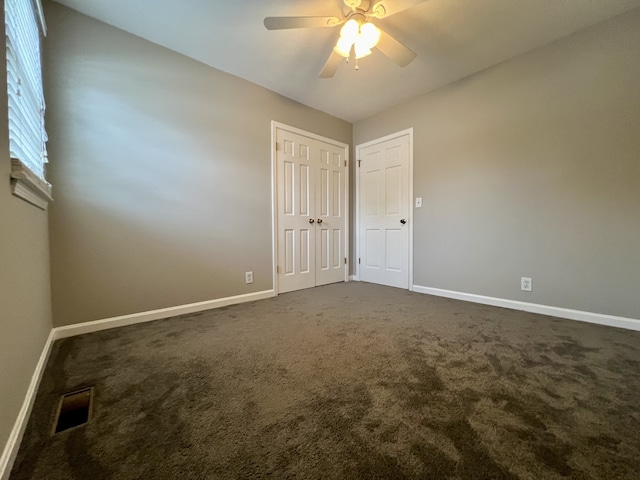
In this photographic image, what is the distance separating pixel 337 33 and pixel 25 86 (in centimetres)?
216

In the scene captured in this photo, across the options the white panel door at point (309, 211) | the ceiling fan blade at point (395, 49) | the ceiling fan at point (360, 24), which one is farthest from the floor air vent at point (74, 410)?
the ceiling fan blade at point (395, 49)

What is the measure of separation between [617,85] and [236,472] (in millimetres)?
3610

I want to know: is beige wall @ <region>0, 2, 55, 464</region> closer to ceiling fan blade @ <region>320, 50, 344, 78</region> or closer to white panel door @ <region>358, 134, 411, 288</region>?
ceiling fan blade @ <region>320, 50, 344, 78</region>

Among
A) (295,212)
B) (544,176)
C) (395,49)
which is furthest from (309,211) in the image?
(544,176)

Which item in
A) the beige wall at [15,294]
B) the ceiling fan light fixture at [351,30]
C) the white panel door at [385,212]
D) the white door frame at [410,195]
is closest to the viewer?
the beige wall at [15,294]

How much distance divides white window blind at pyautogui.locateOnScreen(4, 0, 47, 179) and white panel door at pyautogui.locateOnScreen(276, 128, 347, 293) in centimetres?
207

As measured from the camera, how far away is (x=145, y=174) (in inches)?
91.9

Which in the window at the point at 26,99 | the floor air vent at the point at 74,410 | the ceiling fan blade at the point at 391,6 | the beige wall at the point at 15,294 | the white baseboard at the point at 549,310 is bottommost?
the floor air vent at the point at 74,410

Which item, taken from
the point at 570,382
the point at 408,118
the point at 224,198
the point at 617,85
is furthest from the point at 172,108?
the point at 617,85

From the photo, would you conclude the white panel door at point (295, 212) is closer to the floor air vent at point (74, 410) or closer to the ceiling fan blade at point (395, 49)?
the ceiling fan blade at point (395, 49)

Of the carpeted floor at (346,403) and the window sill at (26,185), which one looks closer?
the carpeted floor at (346,403)

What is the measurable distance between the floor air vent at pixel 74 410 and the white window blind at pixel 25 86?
3.77 ft

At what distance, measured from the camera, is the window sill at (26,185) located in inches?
42.6

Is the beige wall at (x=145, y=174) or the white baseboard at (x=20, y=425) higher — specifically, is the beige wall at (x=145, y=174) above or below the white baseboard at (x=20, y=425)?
above
